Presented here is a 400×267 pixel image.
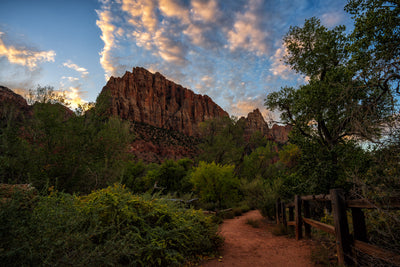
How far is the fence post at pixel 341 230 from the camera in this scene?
3.89m

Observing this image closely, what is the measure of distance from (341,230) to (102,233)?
4.78 metres

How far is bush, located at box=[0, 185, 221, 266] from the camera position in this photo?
2.12 meters

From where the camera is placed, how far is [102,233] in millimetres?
4039

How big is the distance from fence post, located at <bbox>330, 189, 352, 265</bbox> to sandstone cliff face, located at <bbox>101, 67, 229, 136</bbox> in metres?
79.4

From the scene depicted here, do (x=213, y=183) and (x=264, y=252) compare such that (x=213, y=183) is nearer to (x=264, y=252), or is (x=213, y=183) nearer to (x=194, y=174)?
(x=194, y=174)

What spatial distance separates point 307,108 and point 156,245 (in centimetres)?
896

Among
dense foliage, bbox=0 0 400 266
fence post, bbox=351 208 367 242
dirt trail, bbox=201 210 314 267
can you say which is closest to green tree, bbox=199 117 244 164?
dense foliage, bbox=0 0 400 266

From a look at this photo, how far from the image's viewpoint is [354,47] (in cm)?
661

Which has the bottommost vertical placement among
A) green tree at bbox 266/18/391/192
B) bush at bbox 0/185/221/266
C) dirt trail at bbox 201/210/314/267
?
dirt trail at bbox 201/210/314/267

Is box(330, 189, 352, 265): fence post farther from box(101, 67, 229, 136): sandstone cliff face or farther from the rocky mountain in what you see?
box(101, 67, 229, 136): sandstone cliff face

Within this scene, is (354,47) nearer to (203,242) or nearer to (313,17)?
(313,17)

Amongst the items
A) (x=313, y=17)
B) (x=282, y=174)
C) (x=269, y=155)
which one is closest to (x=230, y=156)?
(x=269, y=155)

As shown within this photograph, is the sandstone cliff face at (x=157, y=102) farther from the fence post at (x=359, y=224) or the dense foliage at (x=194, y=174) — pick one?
the fence post at (x=359, y=224)

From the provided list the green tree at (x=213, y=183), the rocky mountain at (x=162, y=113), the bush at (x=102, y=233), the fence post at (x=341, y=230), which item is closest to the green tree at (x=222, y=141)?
the green tree at (x=213, y=183)
